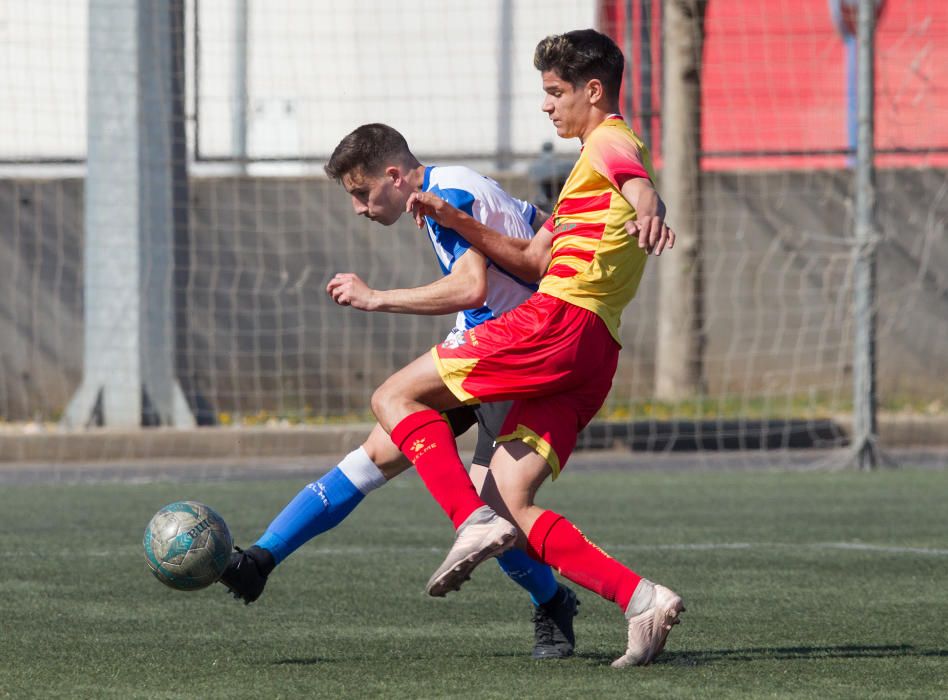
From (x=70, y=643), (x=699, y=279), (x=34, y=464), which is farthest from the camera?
(x=699, y=279)

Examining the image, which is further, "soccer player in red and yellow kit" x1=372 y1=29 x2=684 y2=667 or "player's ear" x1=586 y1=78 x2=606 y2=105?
"player's ear" x1=586 y1=78 x2=606 y2=105

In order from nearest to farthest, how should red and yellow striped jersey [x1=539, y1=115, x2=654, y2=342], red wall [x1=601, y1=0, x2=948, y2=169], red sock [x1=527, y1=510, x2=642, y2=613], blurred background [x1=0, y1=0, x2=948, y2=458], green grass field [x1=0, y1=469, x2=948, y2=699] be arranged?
green grass field [x1=0, y1=469, x2=948, y2=699]
red sock [x1=527, y1=510, x2=642, y2=613]
red and yellow striped jersey [x1=539, y1=115, x2=654, y2=342]
blurred background [x1=0, y1=0, x2=948, y2=458]
red wall [x1=601, y1=0, x2=948, y2=169]

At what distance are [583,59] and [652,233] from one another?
741 millimetres

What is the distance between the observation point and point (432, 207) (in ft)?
15.8

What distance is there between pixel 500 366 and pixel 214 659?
1165mm

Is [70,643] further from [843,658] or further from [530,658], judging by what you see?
[843,658]

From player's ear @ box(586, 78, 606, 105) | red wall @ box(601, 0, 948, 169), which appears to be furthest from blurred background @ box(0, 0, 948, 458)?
player's ear @ box(586, 78, 606, 105)

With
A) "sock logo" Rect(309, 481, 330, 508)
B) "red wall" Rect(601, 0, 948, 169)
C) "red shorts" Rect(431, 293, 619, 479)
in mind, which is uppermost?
"red wall" Rect(601, 0, 948, 169)

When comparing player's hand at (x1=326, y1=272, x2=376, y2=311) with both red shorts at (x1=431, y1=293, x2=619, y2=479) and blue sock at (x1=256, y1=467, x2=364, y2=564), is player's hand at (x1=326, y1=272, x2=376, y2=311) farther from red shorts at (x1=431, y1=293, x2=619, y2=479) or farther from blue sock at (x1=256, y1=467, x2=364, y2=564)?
blue sock at (x1=256, y1=467, x2=364, y2=564)

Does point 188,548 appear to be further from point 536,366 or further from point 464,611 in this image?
point 464,611

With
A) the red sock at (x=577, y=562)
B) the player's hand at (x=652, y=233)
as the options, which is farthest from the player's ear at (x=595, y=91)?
the red sock at (x=577, y=562)

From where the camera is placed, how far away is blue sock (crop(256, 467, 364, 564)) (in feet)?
16.4

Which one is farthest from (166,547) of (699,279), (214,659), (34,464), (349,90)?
(349,90)

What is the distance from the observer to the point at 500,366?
469 cm
